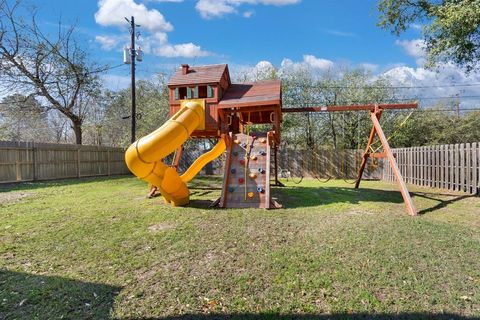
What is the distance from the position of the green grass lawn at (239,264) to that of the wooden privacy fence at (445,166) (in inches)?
103

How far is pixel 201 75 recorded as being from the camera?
32.3 ft

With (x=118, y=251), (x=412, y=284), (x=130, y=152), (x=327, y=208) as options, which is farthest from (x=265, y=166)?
(x=412, y=284)

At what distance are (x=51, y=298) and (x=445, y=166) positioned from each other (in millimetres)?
11681

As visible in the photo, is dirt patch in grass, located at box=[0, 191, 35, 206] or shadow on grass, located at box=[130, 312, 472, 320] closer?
shadow on grass, located at box=[130, 312, 472, 320]

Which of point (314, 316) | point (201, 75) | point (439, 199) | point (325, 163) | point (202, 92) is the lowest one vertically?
point (314, 316)

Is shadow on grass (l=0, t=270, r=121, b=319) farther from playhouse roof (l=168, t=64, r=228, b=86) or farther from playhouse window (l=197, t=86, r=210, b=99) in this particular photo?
playhouse roof (l=168, t=64, r=228, b=86)

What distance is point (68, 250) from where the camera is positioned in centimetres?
470

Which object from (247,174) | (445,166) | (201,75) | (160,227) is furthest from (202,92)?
(445,166)

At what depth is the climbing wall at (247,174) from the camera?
7.69 meters

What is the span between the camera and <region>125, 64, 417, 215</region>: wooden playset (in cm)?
689

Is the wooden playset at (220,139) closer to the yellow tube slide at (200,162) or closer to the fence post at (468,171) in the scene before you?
the yellow tube slide at (200,162)

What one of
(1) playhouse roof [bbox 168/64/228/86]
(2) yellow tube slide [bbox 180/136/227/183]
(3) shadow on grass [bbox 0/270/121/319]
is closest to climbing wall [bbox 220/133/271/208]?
(2) yellow tube slide [bbox 180/136/227/183]

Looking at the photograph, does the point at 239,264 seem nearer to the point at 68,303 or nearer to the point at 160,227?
the point at 68,303

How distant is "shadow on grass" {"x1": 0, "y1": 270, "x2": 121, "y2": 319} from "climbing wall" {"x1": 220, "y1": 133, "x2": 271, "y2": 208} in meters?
4.26
